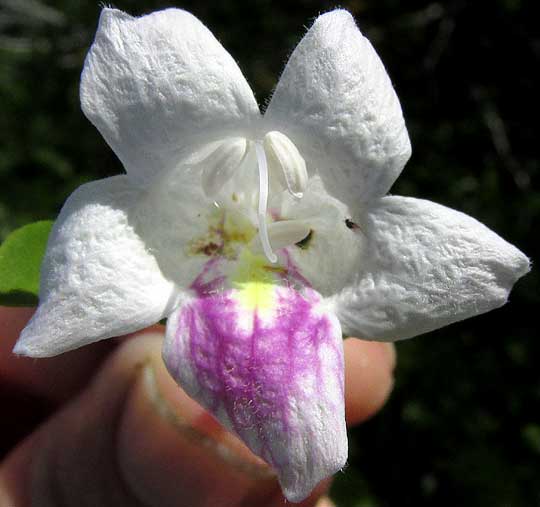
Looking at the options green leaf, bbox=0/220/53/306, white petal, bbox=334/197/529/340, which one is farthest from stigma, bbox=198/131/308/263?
green leaf, bbox=0/220/53/306

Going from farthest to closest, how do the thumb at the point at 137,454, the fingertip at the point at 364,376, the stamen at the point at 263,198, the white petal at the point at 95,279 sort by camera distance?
the fingertip at the point at 364,376 < the thumb at the point at 137,454 < the stamen at the point at 263,198 < the white petal at the point at 95,279

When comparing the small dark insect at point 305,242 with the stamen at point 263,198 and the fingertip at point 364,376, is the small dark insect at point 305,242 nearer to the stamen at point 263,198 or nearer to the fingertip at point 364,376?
the stamen at point 263,198

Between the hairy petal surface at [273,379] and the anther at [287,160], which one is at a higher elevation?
the anther at [287,160]

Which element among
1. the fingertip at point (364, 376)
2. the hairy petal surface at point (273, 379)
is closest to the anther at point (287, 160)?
the hairy petal surface at point (273, 379)

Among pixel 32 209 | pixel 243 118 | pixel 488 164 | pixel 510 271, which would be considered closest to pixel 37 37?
pixel 32 209

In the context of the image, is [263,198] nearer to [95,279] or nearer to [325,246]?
[325,246]

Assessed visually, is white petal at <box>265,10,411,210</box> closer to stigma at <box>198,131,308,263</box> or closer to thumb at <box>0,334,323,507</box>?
stigma at <box>198,131,308,263</box>
